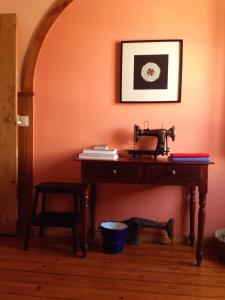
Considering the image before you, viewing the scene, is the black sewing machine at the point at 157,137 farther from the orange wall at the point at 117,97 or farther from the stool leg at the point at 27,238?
the stool leg at the point at 27,238

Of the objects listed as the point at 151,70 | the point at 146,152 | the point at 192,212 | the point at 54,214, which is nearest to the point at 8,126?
the point at 54,214

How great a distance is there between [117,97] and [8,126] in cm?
103

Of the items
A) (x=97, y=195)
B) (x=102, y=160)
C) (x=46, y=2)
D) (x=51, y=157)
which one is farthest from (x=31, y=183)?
(x=46, y=2)

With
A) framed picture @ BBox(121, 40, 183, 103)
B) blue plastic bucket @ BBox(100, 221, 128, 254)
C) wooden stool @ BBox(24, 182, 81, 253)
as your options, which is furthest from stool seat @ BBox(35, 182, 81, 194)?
framed picture @ BBox(121, 40, 183, 103)

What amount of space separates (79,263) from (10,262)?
0.52 meters

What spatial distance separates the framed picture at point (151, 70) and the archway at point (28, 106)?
71 cm

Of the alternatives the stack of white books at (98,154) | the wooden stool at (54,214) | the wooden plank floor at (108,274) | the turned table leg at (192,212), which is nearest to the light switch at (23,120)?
the wooden stool at (54,214)

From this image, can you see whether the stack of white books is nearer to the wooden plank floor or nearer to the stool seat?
the stool seat

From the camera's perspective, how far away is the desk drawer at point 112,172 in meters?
2.17

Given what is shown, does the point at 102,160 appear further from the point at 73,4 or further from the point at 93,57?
the point at 73,4

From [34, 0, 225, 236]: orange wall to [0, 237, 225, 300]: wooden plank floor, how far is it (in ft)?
1.37

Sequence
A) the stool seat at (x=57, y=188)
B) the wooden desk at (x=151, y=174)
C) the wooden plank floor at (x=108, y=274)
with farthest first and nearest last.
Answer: the stool seat at (x=57, y=188), the wooden desk at (x=151, y=174), the wooden plank floor at (x=108, y=274)

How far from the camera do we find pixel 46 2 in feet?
8.63

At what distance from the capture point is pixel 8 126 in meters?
2.66
